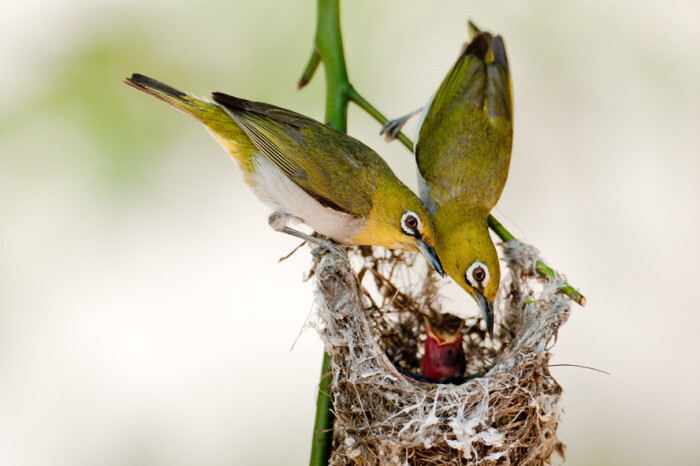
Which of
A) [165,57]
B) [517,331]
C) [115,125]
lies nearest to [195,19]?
[165,57]

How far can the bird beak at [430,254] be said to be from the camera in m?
3.21

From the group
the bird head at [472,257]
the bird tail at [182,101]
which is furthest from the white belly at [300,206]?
the bird head at [472,257]

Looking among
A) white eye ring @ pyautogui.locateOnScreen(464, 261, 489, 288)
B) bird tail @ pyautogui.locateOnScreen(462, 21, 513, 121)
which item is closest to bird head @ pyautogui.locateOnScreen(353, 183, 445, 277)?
white eye ring @ pyautogui.locateOnScreen(464, 261, 489, 288)

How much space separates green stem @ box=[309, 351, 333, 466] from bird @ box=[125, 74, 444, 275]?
65 centimetres

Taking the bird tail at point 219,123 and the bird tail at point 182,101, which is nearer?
the bird tail at point 182,101

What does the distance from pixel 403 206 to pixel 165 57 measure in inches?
84.6

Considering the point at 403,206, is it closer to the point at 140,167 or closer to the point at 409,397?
the point at 409,397

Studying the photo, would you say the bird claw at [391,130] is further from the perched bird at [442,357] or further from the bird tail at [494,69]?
the perched bird at [442,357]

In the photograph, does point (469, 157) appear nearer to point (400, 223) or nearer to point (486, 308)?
point (400, 223)

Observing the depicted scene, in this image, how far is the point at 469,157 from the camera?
12.3 ft

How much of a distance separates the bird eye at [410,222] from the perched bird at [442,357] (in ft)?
2.60

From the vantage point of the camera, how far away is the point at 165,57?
454 centimetres

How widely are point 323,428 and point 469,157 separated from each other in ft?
5.33

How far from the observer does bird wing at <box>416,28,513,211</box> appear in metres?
3.65
